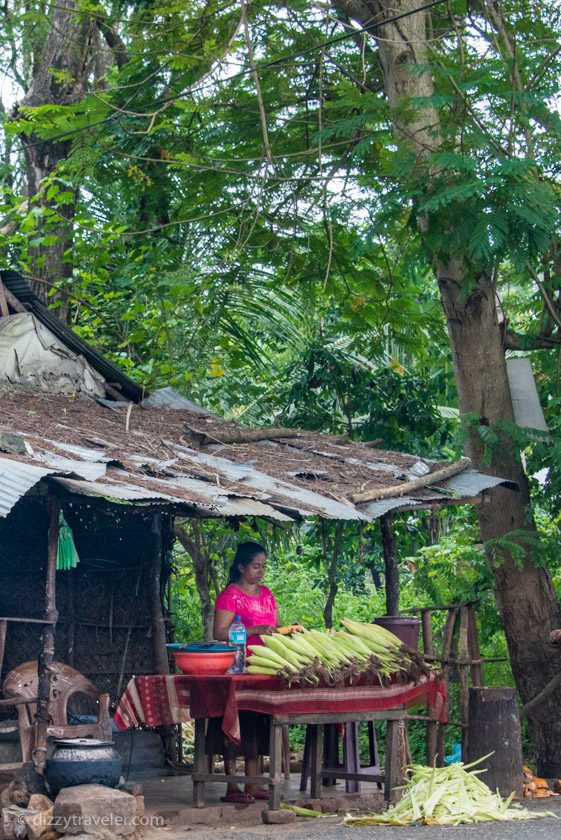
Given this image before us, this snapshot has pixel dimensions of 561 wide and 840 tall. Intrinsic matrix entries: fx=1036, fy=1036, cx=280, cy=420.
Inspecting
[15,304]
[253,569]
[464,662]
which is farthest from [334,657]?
[15,304]

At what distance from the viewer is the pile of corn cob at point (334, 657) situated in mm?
6648

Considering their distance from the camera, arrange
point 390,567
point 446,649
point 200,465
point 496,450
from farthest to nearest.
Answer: point 496,450 → point 390,567 → point 446,649 → point 200,465

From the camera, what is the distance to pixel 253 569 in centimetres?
773

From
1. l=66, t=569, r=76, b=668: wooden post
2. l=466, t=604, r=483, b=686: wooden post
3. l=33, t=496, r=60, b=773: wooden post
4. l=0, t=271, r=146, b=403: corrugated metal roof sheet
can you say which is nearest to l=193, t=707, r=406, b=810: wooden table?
l=33, t=496, r=60, b=773: wooden post

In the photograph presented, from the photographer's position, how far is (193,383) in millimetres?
14359

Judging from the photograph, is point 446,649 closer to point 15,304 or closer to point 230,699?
point 230,699

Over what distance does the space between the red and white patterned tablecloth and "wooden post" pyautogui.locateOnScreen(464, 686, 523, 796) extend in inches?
41.7

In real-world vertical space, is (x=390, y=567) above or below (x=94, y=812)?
above

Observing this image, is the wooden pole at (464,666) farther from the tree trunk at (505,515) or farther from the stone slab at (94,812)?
the stone slab at (94,812)

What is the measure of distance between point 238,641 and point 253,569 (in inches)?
30.2

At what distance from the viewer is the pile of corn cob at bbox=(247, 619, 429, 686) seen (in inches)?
262

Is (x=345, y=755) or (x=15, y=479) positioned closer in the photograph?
(x=15, y=479)

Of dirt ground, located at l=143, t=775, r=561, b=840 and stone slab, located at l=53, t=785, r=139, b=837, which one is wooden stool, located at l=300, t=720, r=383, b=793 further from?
stone slab, located at l=53, t=785, r=139, b=837

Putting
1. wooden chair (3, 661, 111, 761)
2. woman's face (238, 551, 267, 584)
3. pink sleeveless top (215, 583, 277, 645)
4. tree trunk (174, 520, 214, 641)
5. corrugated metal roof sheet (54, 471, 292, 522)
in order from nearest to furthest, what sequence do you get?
corrugated metal roof sheet (54, 471, 292, 522), wooden chair (3, 661, 111, 761), pink sleeveless top (215, 583, 277, 645), woman's face (238, 551, 267, 584), tree trunk (174, 520, 214, 641)
